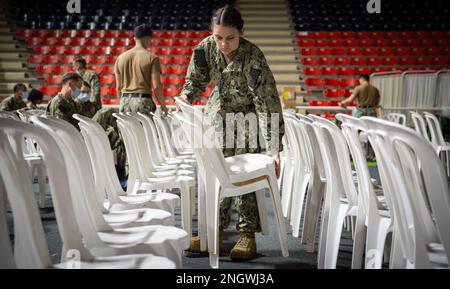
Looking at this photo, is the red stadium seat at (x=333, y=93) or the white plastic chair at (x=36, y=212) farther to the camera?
the red stadium seat at (x=333, y=93)

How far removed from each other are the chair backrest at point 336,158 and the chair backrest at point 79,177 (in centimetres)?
96

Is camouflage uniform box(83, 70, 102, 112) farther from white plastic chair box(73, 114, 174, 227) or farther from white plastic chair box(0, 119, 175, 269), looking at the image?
white plastic chair box(0, 119, 175, 269)

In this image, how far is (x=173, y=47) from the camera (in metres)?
13.0

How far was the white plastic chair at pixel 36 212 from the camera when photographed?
1.21 meters

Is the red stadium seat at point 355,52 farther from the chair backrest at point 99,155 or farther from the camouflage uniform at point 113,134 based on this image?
the chair backrest at point 99,155

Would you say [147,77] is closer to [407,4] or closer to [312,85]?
[312,85]

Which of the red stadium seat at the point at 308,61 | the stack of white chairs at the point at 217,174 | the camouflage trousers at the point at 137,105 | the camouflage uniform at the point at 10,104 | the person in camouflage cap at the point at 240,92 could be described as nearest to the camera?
the stack of white chairs at the point at 217,174

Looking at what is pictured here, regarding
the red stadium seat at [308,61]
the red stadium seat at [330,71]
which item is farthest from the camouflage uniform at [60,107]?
the red stadium seat at [308,61]

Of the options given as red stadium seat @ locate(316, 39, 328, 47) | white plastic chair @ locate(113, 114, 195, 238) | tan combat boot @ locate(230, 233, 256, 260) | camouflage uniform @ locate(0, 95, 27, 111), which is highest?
red stadium seat @ locate(316, 39, 328, 47)

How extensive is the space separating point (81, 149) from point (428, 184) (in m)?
1.12

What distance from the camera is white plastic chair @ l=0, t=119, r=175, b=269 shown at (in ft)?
3.96

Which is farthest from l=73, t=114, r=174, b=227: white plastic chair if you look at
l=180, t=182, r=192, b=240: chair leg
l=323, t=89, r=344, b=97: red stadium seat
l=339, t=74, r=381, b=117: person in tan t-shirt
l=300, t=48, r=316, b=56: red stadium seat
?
l=300, t=48, r=316, b=56: red stadium seat

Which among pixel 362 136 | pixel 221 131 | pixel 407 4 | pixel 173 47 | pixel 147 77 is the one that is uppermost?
pixel 407 4
